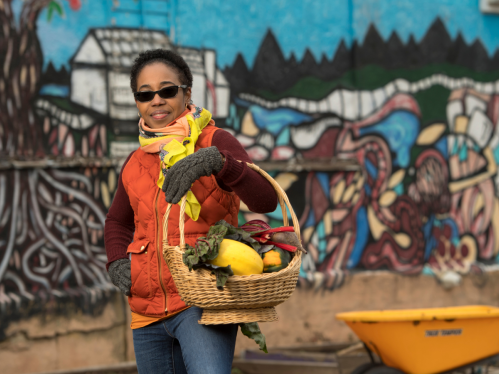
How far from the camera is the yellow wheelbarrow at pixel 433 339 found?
4.28m

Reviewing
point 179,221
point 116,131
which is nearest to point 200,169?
point 179,221

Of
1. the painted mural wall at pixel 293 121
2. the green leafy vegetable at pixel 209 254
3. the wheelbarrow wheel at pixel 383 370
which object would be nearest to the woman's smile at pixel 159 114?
the green leafy vegetable at pixel 209 254

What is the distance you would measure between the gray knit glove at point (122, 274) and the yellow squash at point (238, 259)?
0.59 m

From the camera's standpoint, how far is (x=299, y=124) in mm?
6324

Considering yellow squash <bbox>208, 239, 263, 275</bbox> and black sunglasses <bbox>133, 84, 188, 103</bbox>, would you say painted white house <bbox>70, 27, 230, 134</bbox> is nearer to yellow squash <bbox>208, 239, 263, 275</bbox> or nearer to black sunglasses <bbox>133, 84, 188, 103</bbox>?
black sunglasses <bbox>133, 84, 188, 103</bbox>

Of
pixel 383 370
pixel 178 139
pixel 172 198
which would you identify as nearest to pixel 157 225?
pixel 172 198

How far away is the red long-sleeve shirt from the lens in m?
2.38

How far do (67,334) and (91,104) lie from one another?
2.15 metres

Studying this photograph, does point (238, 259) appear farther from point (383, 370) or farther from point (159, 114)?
point (383, 370)

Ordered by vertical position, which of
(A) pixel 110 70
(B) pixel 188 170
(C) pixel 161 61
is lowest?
(B) pixel 188 170

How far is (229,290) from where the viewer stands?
7.27 ft

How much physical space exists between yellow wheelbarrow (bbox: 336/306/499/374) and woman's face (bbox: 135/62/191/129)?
2.39 meters

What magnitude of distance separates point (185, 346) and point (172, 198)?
61 cm

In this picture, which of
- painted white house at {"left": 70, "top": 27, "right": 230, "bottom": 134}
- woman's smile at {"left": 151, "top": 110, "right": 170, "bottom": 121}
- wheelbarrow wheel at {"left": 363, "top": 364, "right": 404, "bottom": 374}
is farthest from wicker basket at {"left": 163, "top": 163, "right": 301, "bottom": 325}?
painted white house at {"left": 70, "top": 27, "right": 230, "bottom": 134}
